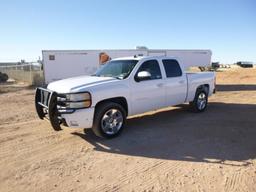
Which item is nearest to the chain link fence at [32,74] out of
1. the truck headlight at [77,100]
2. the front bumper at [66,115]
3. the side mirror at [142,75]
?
the side mirror at [142,75]

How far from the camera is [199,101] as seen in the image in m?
8.93

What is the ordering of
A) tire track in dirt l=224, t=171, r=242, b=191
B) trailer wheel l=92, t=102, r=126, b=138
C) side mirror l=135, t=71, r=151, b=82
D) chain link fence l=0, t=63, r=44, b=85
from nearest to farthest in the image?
tire track in dirt l=224, t=171, r=242, b=191 < trailer wheel l=92, t=102, r=126, b=138 < side mirror l=135, t=71, r=151, b=82 < chain link fence l=0, t=63, r=44, b=85

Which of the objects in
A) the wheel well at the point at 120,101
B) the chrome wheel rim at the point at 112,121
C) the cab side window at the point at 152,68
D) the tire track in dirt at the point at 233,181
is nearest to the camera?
the tire track in dirt at the point at 233,181

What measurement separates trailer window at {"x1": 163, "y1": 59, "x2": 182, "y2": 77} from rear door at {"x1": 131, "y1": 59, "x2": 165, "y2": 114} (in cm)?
33

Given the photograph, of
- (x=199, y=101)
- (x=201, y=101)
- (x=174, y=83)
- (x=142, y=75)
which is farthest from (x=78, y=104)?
(x=201, y=101)

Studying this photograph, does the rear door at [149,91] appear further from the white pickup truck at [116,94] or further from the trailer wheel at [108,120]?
the trailer wheel at [108,120]

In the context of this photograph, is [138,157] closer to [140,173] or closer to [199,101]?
[140,173]

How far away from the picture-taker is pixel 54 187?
4016 mm

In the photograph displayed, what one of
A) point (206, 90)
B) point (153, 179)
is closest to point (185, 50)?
point (206, 90)

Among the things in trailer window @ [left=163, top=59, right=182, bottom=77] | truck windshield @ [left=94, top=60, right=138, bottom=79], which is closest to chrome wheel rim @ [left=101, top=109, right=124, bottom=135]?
truck windshield @ [left=94, top=60, right=138, bottom=79]

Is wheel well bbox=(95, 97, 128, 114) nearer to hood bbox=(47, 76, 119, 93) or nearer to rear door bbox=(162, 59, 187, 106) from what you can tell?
hood bbox=(47, 76, 119, 93)

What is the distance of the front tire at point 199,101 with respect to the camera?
8.77m

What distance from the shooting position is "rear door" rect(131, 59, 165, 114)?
22.0 feet

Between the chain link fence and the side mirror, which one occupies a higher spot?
the side mirror
